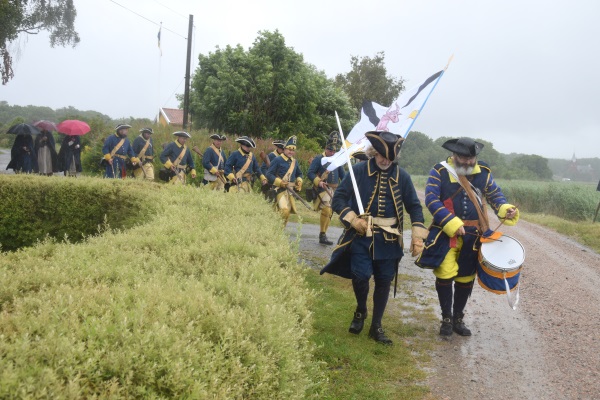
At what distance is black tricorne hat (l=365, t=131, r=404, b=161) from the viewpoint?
5172 millimetres

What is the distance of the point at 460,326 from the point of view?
5750 mm

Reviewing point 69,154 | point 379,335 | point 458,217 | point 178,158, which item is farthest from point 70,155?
point 458,217

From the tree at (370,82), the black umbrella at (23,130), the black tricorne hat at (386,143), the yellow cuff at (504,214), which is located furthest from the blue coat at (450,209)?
the tree at (370,82)

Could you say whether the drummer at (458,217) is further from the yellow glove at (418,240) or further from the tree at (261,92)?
the tree at (261,92)

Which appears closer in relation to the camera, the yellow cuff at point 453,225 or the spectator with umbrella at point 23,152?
the yellow cuff at point 453,225

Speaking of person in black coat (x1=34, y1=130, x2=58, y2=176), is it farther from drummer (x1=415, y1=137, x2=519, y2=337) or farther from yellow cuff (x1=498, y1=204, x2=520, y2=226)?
yellow cuff (x1=498, y1=204, x2=520, y2=226)

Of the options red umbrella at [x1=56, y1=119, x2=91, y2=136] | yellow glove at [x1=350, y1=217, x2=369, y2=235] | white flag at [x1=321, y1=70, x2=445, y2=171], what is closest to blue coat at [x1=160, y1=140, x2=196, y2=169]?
red umbrella at [x1=56, y1=119, x2=91, y2=136]

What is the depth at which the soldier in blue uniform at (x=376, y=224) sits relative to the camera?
205 inches

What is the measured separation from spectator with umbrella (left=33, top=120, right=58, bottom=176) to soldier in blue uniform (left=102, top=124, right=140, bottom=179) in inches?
92.7

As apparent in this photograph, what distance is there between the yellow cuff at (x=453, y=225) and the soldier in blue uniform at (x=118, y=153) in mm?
9955

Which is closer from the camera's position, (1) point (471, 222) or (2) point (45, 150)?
(1) point (471, 222)

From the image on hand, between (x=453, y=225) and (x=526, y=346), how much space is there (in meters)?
1.50

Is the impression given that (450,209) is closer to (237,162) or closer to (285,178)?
(285,178)

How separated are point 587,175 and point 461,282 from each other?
11944 centimetres
